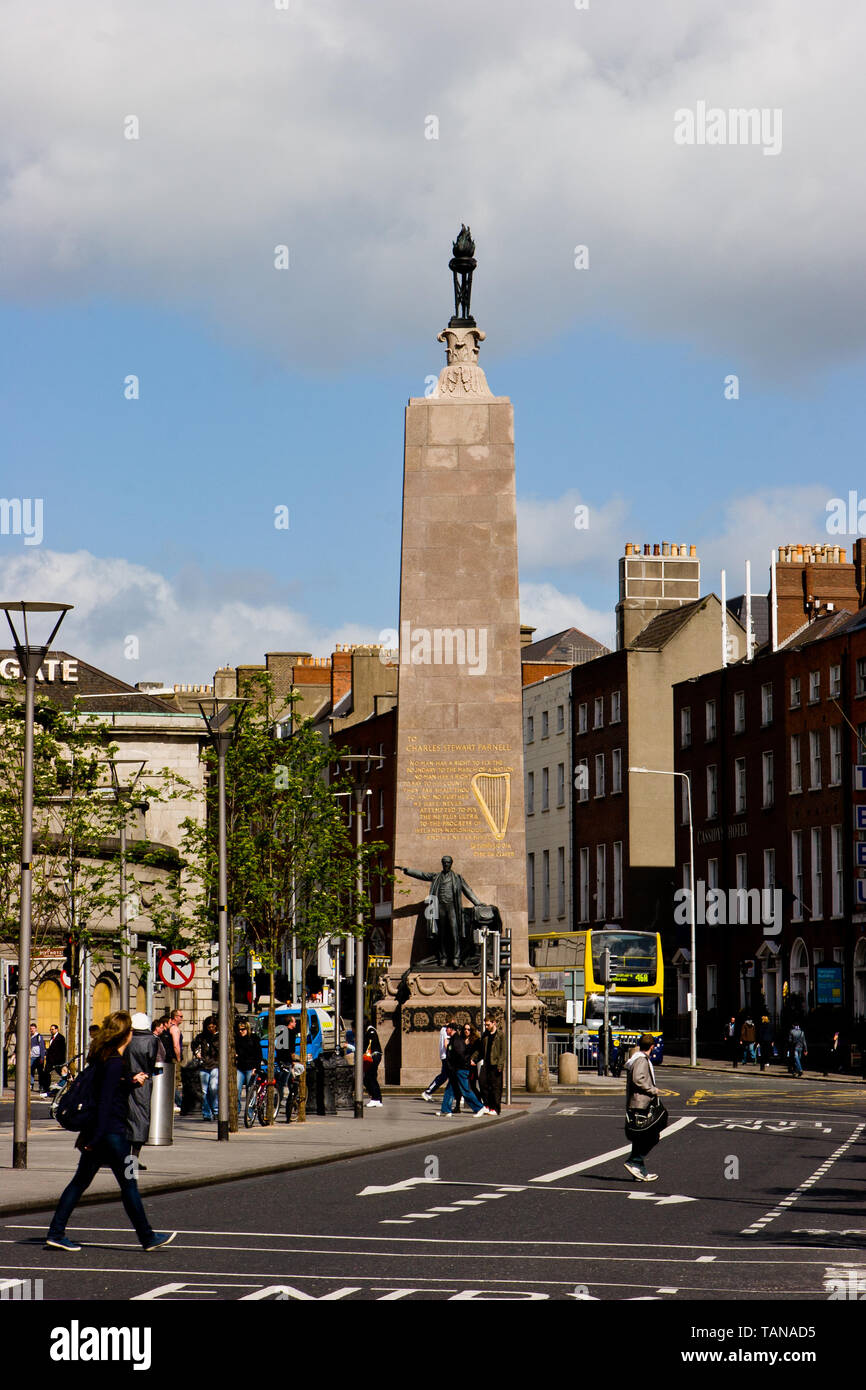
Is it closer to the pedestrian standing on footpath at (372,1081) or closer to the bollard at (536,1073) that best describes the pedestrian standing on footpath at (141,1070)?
the pedestrian standing on footpath at (372,1081)

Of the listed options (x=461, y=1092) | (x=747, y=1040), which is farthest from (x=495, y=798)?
(x=747, y=1040)

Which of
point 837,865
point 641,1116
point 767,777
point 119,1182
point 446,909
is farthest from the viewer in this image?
point 767,777

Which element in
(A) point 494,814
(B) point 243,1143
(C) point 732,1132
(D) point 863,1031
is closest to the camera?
(B) point 243,1143

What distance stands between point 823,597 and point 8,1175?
213 ft

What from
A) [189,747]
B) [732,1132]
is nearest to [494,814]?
[732,1132]

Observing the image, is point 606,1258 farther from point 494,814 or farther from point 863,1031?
point 863,1031

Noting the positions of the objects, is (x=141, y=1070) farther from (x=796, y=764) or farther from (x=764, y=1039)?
(x=796, y=764)

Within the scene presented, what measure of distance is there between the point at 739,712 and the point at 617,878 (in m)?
11.1

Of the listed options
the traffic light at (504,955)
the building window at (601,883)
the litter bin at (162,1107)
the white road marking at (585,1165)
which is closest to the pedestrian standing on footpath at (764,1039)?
the traffic light at (504,955)

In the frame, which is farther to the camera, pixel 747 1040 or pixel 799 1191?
pixel 747 1040

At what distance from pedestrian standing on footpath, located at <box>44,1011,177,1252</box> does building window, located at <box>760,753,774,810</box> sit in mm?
64309

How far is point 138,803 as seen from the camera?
154 feet

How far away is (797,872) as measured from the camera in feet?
247

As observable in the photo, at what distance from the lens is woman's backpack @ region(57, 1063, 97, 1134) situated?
15.0 meters
